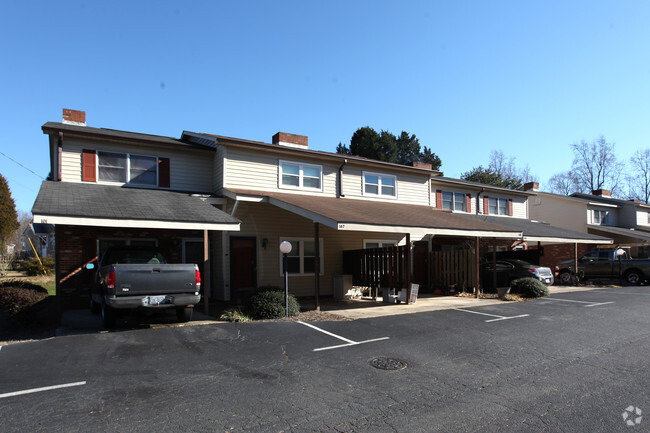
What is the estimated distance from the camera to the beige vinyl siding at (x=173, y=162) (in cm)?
1288

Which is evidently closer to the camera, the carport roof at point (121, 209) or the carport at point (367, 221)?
the carport roof at point (121, 209)

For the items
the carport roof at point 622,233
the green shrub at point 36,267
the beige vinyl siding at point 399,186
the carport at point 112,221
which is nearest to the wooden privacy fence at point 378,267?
the beige vinyl siding at point 399,186

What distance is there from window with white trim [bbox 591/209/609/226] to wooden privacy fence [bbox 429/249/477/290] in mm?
20460

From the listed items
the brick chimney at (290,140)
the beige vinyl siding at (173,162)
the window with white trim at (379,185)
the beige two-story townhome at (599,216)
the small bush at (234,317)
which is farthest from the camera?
the beige two-story townhome at (599,216)

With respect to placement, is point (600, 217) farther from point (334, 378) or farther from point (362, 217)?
point (334, 378)

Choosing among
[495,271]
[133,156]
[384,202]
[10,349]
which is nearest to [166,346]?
[10,349]

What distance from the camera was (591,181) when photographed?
175ft

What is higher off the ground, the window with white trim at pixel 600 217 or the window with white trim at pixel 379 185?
the window with white trim at pixel 379 185

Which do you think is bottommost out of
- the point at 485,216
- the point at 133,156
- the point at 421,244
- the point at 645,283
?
the point at 645,283

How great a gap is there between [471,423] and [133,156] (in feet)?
43.4

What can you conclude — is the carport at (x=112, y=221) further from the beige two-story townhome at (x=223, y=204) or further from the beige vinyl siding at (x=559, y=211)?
the beige vinyl siding at (x=559, y=211)

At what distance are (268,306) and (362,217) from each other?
384 centimetres

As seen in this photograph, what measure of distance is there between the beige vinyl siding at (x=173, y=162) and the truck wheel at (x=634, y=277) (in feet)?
66.5

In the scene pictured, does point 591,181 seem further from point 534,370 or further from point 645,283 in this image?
point 534,370
